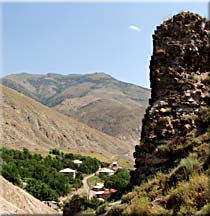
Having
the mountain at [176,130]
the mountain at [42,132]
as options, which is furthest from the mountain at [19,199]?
the mountain at [42,132]

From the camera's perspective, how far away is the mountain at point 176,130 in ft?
23.8

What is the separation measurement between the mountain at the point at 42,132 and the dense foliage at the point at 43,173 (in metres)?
12.1

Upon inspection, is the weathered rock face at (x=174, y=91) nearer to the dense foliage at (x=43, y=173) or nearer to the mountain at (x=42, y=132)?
the dense foliage at (x=43, y=173)

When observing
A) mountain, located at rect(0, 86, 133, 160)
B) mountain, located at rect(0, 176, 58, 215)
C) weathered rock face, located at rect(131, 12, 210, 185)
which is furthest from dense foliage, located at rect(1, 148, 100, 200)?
weathered rock face, located at rect(131, 12, 210, 185)

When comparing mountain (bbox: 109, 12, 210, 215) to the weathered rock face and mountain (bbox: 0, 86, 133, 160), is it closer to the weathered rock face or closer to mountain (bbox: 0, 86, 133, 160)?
the weathered rock face

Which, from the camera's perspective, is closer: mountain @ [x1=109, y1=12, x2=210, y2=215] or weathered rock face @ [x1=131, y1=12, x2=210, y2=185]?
mountain @ [x1=109, y1=12, x2=210, y2=215]

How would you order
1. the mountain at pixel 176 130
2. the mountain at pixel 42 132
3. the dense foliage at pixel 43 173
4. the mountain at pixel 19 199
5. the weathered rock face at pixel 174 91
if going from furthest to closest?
the mountain at pixel 42 132 → the dense foliage at pixel 43 173 → the mountain at pixel 19 199 → the weathered rock face at pixel 174 91 → the mountain at pixel 176 130

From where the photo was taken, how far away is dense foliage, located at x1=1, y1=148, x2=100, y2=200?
2032 inches

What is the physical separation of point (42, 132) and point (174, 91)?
10817 cm

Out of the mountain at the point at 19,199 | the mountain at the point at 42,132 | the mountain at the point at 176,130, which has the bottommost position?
the mountain at the point at 42,132

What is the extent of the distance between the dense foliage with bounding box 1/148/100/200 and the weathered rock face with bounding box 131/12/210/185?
1479 inches

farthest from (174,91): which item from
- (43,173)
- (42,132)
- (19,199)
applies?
(42,132)

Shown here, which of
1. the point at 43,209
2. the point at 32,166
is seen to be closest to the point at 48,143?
the point at 32,166

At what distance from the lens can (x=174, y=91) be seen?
1130 centimetres
